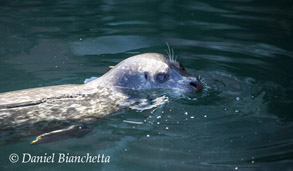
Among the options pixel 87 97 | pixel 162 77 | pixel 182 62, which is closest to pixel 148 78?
pixel 162 77

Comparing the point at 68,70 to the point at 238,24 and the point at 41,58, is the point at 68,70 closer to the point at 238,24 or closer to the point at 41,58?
the point at 41,58

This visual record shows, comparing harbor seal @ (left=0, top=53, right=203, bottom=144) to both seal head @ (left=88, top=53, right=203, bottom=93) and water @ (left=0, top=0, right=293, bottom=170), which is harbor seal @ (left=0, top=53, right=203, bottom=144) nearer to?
seal head @ (left=88, top=53, right=203, bottom=93)

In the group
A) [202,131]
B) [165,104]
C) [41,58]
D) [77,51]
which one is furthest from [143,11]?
[202,131]

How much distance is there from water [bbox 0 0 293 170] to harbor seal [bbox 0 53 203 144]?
0.15 metres

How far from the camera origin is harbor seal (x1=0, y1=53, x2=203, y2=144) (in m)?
3.72

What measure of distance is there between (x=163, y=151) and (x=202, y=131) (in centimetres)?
54

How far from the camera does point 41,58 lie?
619 cm

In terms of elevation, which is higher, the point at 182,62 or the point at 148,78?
the point at 148,78

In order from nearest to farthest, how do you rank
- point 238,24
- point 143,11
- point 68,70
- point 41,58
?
point 68,70
point 41,58
point 238,24
point 143,11

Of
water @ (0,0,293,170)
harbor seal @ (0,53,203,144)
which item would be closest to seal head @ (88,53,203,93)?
harbor seal @ (0,53,203,144)

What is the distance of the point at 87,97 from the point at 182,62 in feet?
7.11

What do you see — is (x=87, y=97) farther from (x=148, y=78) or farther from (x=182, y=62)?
(x=182, y=62)

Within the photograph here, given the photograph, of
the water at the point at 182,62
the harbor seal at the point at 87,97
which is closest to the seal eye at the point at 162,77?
the harbor seal at the point at 87,97

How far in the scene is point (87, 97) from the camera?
13.8 feet
